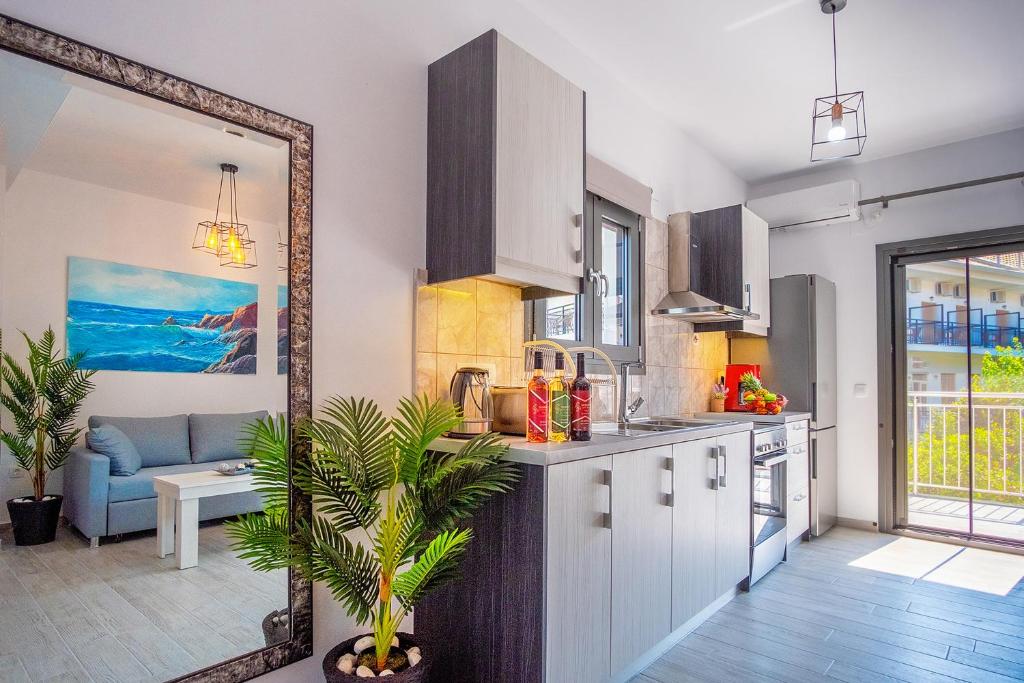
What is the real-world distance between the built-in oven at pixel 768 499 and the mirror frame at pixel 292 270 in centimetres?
228

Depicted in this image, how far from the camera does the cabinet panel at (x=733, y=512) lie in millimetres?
2678

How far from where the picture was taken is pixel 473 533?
6.14 feet

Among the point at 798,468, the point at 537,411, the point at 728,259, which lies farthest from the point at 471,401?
the point at 798,468

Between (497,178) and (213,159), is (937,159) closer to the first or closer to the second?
(497,178)

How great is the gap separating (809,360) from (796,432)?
0.61 metres

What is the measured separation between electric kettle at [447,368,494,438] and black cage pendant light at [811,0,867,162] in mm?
1839

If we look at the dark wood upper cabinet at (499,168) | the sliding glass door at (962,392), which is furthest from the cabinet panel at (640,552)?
the sliding glass door at (962,392)

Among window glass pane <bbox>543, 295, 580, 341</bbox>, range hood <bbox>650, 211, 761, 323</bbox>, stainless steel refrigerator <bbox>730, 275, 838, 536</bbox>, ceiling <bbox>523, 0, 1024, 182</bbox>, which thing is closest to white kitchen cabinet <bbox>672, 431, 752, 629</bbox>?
window glass pane <bbox>543, 295, 580, 341</bbox>

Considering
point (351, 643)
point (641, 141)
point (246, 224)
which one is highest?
point (641, 141)

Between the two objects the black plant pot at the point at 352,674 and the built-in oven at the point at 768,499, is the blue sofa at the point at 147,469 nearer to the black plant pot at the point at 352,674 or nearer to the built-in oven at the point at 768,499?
the black plant pot at the point at 352,674

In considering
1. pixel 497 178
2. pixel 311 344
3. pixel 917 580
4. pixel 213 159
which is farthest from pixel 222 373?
pixel 917 580

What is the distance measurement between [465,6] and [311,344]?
4.99 feet

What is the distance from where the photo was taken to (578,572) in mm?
1781

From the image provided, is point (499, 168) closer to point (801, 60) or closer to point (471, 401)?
point (471, 401)
